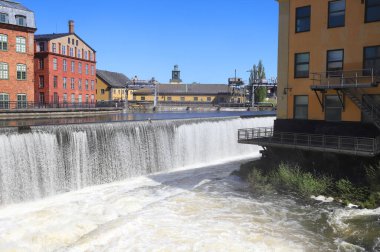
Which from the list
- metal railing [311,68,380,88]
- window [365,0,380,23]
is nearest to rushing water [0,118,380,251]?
metal railing [311,68,380,88]

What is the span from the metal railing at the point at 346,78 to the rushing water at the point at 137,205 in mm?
6503

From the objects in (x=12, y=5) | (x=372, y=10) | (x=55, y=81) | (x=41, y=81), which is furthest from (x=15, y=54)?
(x=372, y=10)

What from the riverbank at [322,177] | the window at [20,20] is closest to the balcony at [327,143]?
the riverbank at [322,177]

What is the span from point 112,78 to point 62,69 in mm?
26114

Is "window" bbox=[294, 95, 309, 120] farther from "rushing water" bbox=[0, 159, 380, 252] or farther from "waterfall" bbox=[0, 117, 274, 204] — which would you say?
"waterfall" bbox=[0, 117, 274, 204]

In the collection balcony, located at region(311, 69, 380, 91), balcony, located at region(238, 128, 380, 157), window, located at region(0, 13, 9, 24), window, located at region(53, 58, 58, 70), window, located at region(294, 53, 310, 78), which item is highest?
window, located at region(0, 13, 9, 24)

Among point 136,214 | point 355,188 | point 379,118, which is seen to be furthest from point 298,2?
point 136,214

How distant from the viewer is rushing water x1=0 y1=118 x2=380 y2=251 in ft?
45.5

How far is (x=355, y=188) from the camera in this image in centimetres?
1841

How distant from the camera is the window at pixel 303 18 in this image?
896 inches

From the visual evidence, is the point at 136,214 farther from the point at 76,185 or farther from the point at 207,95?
the point at 207,95

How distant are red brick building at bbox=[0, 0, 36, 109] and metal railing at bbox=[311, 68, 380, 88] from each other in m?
29.5

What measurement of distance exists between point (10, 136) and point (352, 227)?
15970 mm

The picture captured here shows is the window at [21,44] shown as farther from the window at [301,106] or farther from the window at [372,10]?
the window at [372,10]
